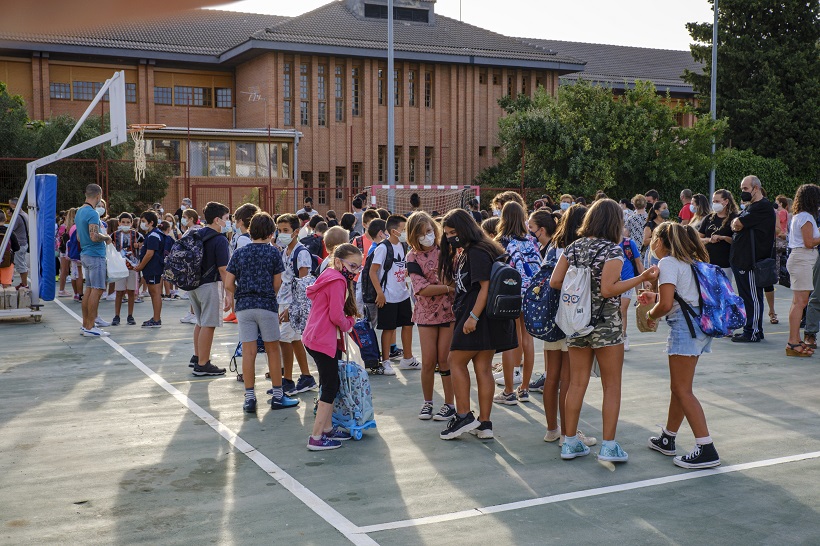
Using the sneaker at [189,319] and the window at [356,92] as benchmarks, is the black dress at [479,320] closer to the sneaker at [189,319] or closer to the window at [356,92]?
the sneaker at [189,319]

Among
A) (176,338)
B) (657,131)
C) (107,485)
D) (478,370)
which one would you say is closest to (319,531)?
(107,485)

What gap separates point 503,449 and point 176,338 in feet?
24.0

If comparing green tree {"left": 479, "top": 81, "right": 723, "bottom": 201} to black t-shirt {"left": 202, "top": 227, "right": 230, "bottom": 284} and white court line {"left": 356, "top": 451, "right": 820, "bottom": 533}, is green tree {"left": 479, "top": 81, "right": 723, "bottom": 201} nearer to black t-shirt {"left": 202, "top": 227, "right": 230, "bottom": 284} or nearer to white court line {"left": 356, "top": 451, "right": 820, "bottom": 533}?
black t-shirt {"left": 202, "top": 227, "right": 230, "bottom": 284}

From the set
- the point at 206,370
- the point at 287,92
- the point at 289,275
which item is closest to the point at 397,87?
the point at 287,92

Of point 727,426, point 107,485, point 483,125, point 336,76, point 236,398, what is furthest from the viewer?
point 483,125

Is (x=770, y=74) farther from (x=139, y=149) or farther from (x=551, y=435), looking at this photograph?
(x=551, y=435)

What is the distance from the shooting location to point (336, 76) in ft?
128

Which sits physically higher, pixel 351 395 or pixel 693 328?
pixel 693 328

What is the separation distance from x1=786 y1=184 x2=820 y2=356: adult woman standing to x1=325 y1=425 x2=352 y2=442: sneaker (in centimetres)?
623

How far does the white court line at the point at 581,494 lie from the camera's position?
16.5 ft

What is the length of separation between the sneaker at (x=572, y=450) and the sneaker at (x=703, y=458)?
0.72 metres

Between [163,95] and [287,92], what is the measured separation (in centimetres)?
655

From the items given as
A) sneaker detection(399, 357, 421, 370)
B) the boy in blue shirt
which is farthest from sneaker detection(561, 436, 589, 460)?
the boy in blue shirt

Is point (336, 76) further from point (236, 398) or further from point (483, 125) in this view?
point (236, 398)
